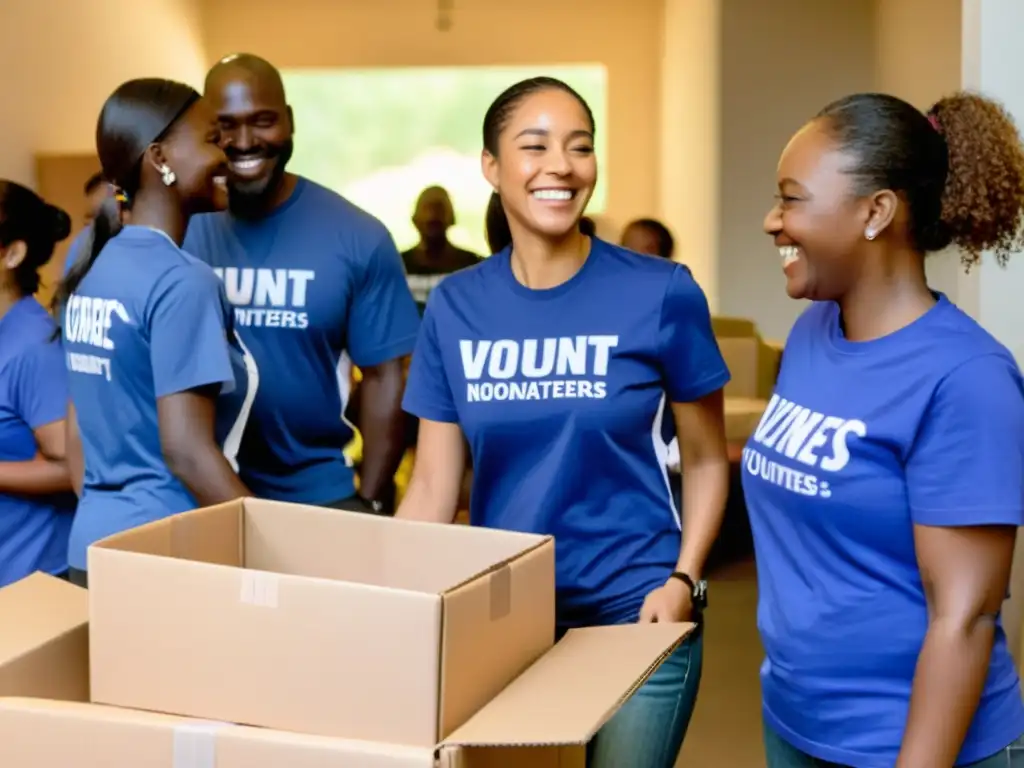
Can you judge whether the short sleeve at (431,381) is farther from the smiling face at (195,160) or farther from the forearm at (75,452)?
the forearm at (75,452)

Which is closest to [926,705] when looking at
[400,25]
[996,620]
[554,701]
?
[996,620]

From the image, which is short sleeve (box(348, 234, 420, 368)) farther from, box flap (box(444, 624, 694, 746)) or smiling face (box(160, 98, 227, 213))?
box flap (box(444, 624, 694, 746))

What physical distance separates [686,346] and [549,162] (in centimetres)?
31

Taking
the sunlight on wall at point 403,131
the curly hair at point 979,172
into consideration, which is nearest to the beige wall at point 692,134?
the sunlight on wall at point 403,131

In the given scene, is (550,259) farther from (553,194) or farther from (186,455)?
(186,455)

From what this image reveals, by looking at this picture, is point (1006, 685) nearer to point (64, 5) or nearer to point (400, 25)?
point (64, 5)

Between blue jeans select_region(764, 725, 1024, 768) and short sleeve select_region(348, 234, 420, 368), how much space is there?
1.08 m

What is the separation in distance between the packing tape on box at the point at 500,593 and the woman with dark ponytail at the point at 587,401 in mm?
370

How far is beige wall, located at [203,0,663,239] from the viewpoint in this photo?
341 inches

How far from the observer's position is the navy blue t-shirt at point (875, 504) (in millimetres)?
1250

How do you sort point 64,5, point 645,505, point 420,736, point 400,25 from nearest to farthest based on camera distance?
point 420,736 → point 645,505 → point 64,5 → point 400,25

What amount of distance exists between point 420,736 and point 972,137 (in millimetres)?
893

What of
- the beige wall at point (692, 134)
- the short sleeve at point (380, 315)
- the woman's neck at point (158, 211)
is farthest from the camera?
the beige wall at point (692, 134)

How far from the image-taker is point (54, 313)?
2410 millimetres
